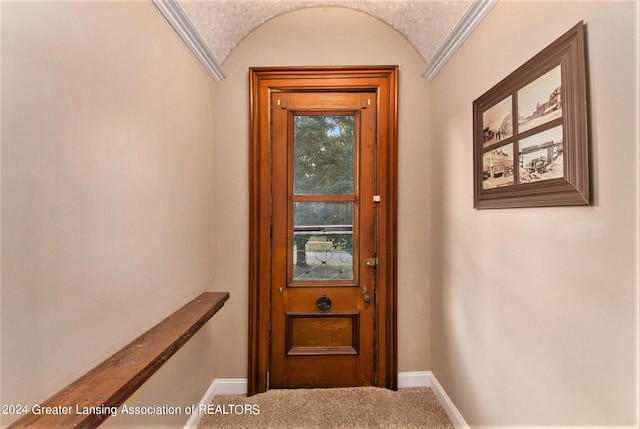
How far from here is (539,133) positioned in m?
1.02

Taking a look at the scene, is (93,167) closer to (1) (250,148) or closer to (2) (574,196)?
(1) (250,148)

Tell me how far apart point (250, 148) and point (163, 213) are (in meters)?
0.82

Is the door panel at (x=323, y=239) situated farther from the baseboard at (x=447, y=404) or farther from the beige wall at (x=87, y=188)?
the beige wall at (x=87, y=188)

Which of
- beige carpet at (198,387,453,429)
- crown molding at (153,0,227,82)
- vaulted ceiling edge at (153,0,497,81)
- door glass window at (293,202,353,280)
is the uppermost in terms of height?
vaulted ceiling edge at (153,0,497,81)

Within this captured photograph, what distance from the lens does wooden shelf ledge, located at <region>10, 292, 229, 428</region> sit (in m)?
0.70

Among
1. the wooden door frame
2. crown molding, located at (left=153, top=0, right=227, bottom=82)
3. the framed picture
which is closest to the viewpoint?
the framed picture

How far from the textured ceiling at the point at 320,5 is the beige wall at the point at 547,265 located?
242 mm

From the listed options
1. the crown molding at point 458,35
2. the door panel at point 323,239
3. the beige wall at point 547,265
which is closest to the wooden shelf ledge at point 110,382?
the door panel at point 323,239

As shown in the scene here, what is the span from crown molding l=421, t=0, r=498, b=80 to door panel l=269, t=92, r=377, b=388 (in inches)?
17.8

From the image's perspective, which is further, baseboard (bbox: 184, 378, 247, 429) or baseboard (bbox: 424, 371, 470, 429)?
baseboard (bbox: 184, 378, 247, 429)

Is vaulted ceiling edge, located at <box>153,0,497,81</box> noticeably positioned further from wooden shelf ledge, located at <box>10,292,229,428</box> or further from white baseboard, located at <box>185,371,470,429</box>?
white baseboard, located at <box>185,371,470,429</box>

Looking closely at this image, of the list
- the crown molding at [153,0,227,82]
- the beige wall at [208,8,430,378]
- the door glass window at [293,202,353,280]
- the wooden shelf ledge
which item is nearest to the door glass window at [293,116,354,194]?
the door glass window at [293,202,353,280]

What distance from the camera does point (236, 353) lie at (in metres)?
1.97

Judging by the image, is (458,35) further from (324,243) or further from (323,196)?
(324,243)
